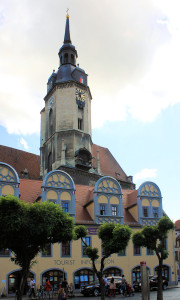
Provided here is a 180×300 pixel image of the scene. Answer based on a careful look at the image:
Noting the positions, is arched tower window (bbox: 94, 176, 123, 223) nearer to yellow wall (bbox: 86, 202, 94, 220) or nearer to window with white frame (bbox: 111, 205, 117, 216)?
window with white frame (bbox: 111, 205, 117, 216)

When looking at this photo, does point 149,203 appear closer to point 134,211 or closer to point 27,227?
point 134,211

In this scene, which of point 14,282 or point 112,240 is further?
point 14,282

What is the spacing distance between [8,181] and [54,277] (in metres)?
9.32

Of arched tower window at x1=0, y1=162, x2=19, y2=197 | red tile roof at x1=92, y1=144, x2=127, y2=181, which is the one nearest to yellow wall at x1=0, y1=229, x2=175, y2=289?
arched tower window at x1=0, y1=162, x2=19, y2=197

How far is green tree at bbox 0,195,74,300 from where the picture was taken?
18.2m

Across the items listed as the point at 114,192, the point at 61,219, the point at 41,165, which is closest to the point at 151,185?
the point at 114,192

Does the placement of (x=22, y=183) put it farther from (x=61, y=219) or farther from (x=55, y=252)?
(x=61, y=219)

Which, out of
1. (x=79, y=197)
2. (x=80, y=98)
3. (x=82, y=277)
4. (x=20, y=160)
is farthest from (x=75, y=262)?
(x=80, y=98)

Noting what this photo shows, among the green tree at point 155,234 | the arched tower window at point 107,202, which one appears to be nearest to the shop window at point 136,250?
the arched tower window at point 107,202

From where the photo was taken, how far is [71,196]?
3294 centimetres

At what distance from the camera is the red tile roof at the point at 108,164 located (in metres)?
57.7

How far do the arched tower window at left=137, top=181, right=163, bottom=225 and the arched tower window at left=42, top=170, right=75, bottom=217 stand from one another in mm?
7870

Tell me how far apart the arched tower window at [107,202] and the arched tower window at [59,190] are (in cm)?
266

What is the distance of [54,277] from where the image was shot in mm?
29719
